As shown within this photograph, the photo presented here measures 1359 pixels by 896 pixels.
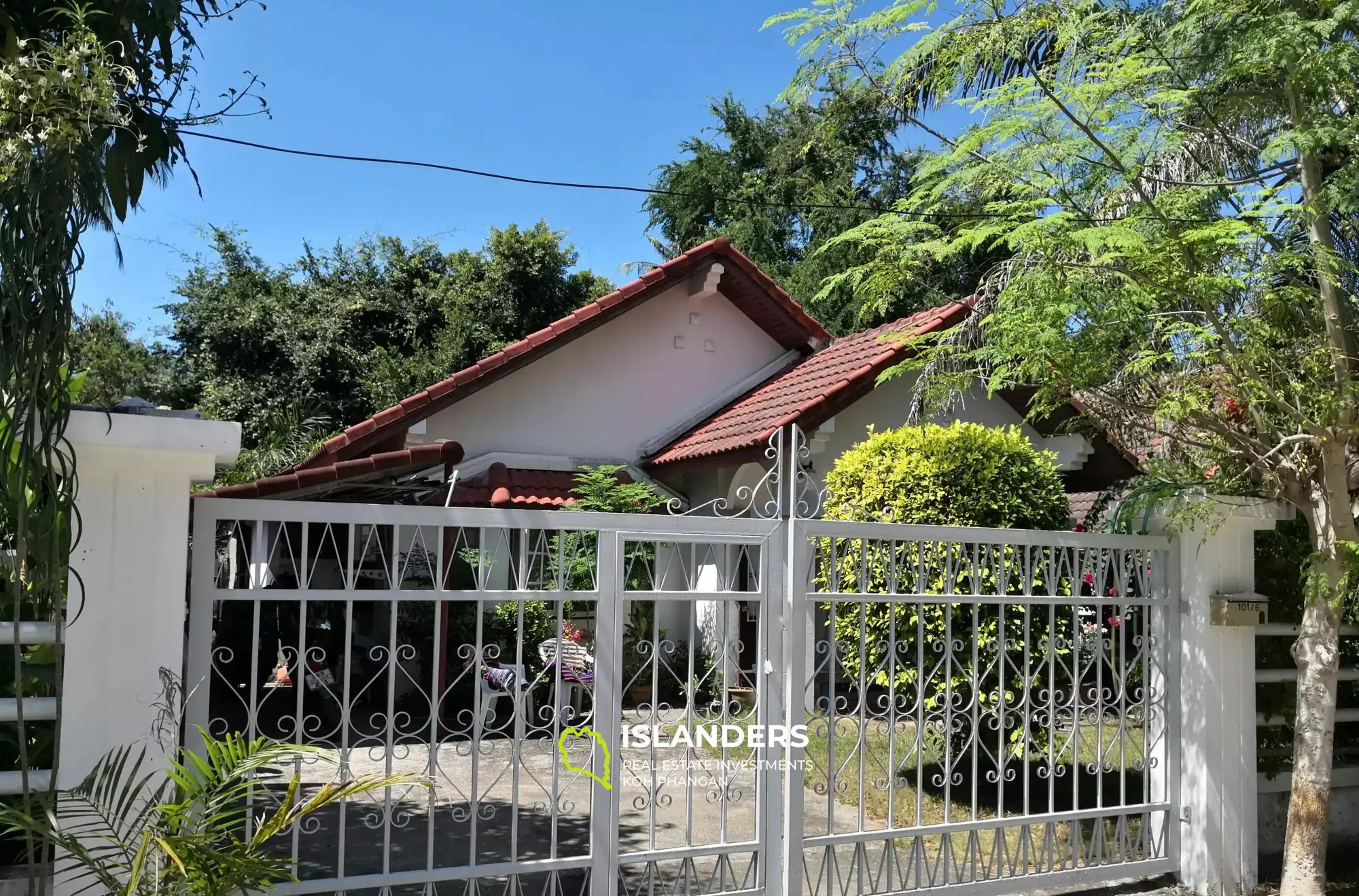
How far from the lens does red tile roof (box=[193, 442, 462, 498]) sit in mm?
6648

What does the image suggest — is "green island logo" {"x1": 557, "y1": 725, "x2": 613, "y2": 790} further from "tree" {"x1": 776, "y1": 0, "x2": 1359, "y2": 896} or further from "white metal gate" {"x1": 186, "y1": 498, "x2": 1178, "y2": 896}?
"tree" {"x1": 776, "y1": 0, "x2": 1359, "y2": 896}

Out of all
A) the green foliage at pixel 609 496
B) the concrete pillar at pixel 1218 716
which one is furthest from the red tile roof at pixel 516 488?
the concrete pillar at pixel 1218 716

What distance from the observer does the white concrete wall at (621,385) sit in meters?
11.0

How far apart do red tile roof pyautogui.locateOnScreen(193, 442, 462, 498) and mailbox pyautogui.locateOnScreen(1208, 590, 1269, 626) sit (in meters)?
4.77

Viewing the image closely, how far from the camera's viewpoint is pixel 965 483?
21.1 ft

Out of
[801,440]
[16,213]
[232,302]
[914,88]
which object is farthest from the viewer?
[232,302]

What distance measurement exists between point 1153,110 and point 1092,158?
350 millimetres

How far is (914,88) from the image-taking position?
217 inches

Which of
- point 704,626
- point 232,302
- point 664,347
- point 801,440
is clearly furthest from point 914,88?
point 232,302

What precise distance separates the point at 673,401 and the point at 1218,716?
763 cm

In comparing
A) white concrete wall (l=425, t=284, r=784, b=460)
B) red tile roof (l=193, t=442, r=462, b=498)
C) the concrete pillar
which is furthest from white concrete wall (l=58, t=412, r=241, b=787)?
white concrete wall (l=425, t=284, r=784, b=460)

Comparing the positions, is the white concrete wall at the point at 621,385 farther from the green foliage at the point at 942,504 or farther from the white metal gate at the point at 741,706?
the green foliage at the point at 942,504

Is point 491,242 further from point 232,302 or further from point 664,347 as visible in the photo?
point 664,347

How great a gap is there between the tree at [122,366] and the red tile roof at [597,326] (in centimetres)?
934
